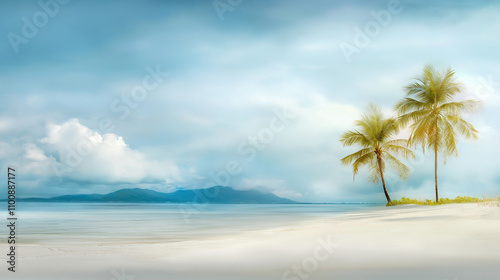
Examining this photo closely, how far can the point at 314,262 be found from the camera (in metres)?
5.09

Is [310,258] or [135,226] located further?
[135,226]

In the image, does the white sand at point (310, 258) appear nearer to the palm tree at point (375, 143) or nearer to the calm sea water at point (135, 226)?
the calm sea water at point (135, 226)

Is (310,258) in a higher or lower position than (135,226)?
higher

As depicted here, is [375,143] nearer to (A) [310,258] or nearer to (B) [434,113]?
(B) [434,113]

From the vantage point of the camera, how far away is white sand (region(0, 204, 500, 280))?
4496 millimetres

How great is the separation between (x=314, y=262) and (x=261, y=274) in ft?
2.91

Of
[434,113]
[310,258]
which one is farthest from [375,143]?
[310,258]

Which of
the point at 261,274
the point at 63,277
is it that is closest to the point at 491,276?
the point at 261,274

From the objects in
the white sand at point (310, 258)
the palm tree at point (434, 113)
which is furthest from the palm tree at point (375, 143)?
the white sand at point (310, 258)

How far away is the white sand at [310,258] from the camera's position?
450cm

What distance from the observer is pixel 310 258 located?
5.33m

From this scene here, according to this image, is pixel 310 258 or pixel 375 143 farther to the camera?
pixel 375 143

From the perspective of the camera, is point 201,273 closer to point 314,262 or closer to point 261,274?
point 261,274

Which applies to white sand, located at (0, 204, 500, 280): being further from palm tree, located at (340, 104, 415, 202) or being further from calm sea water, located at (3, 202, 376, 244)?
palm tree, located at (340, 104, 415, 202)
